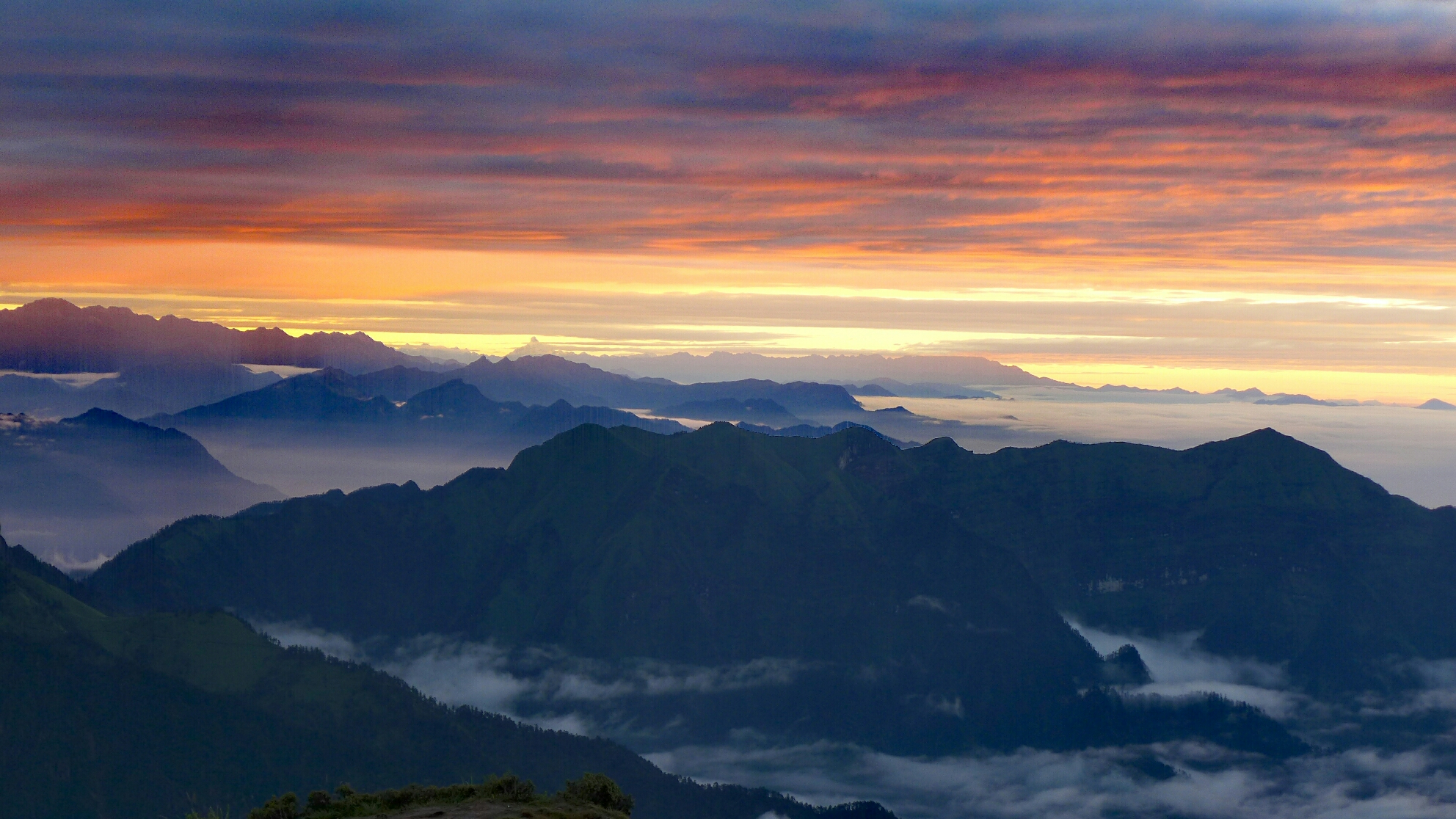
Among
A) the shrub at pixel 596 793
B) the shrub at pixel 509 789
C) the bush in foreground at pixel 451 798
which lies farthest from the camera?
the shrub at pixel 596 793

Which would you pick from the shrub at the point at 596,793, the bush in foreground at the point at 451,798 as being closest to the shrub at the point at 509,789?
the bush in foreground at the point at 451,798

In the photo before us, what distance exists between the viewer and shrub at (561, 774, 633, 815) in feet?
438

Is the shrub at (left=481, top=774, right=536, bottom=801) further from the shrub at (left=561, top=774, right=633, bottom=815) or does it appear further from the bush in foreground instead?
the shrub at (left=561, top=774, right=633, bottom=815)

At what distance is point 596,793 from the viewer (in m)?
135

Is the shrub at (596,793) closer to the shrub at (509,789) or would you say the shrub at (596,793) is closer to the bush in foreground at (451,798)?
the bush in foreground at (451,798)

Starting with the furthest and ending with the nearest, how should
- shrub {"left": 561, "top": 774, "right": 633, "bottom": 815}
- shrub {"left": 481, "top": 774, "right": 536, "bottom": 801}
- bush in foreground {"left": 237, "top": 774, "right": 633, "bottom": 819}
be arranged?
shrub {"left": 561, "top": 774, "right": 633, "bottom": 815}
bush in foreground {"left": 237, "top": 774, "right": 633, "bottom": 819}
shrub {"left": 481, "top": 774, "right": 536, "bottom": 801}

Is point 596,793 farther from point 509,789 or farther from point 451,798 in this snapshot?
point 451,798

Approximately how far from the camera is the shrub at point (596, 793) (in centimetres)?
13338

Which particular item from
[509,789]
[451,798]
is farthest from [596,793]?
[451,798]

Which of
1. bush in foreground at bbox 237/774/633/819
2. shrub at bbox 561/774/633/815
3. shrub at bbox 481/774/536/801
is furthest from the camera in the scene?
shrub at bbox 561/774/633/815

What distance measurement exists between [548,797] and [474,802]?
8372 millimetres

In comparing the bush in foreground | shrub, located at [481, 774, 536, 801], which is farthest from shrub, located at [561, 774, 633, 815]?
shrub, located at [481, 774, 536, 801]

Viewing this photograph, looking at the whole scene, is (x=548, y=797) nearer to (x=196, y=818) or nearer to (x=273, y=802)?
(x=273, y=802)

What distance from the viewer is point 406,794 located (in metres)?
134
